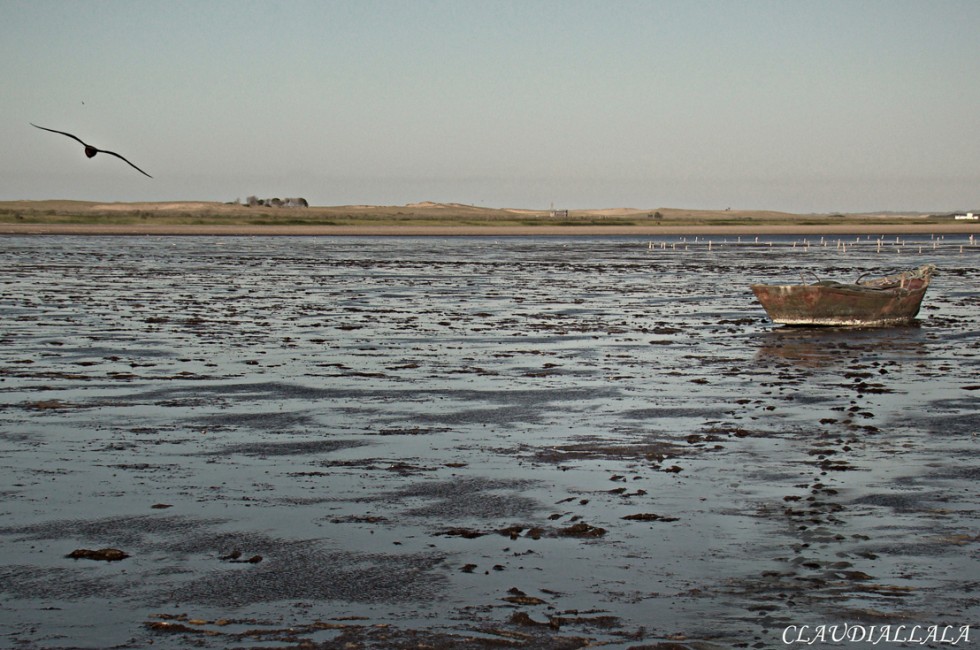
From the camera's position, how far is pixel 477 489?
13.2m

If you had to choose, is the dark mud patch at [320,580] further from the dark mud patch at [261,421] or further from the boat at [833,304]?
the boat at [833,304]

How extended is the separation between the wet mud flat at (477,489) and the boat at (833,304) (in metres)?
3.99

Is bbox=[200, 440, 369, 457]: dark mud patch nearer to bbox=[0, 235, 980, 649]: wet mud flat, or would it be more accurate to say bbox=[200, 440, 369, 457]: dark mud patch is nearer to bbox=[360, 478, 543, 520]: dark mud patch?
bbox=[0, 235, 980, 649]: wet mud flat

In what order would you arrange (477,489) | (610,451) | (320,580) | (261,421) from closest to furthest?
(320,580), (477,489), (610,451), (261,421)

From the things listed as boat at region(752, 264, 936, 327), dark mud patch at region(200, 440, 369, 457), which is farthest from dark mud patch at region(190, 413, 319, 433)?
boat at region(752, 264, 936, 327)

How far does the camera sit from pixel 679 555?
1055 centimetres

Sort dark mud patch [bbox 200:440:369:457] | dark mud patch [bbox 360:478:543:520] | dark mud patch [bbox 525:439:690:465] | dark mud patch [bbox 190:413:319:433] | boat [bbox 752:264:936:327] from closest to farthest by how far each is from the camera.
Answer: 1. dark mud patch [bbox 360:478:543:520]
2. dark mud patch [bbox 525:439:690:465]
3. dark mud patch [bbox 200:440:369:457]
4. dark mud patch [bbox 190:413:319:433]
5. boat [bbox 752:264:936:327]

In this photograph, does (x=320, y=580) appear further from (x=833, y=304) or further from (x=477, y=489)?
(x=833, y=304)

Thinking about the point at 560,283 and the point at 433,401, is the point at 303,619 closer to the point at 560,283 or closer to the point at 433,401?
the point at 433,401

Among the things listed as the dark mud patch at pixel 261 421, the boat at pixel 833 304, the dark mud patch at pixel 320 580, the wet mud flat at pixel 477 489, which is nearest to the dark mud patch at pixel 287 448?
the wet mud flat at pixel 477 489

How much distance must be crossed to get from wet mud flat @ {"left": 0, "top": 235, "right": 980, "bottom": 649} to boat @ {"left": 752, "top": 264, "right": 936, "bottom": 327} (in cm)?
399

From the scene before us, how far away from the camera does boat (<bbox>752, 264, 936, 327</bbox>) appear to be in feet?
112

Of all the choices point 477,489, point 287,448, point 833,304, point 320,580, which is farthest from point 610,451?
point 833,304

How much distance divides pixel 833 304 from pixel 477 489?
2390 cm
